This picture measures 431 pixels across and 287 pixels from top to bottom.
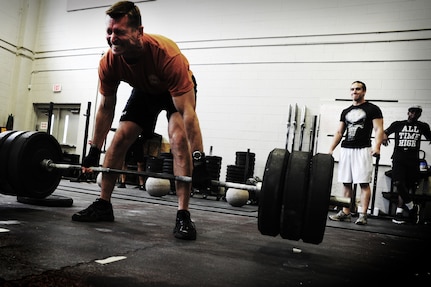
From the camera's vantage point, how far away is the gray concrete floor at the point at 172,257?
1025mm

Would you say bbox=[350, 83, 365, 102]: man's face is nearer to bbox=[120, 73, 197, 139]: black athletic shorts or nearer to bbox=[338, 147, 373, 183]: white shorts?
bbox=[338, 147, 373, 183]: white shorts

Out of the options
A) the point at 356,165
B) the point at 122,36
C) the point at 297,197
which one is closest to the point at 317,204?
the point at 297,197

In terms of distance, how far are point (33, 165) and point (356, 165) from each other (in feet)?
8.72

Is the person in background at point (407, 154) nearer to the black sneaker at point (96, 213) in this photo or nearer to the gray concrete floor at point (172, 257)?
the gray concrete floor at point (172, 257)

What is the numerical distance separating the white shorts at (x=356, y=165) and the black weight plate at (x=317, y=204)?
2182 millimetres

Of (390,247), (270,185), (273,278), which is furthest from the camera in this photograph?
(390,247)

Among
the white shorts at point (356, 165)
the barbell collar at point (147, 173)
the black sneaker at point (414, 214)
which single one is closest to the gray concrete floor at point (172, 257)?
the barbell collar at point (147, 173)

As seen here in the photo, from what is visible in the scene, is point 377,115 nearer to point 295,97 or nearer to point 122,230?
point 295,97

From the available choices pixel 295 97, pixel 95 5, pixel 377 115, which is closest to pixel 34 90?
pixel 95 5

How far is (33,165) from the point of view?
80.0 inches

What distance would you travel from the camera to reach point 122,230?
175 cm

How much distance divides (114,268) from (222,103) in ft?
16.0

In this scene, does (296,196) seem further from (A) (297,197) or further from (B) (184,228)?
(B) (184,228)

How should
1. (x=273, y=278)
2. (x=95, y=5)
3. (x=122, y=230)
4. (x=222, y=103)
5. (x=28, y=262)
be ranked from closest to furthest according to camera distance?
1. (x=28, y=262)
2. (x=273, y=278)
3. (x=122, y=230)
4. (x=222, y=103)
5. (x=95, y=5)
